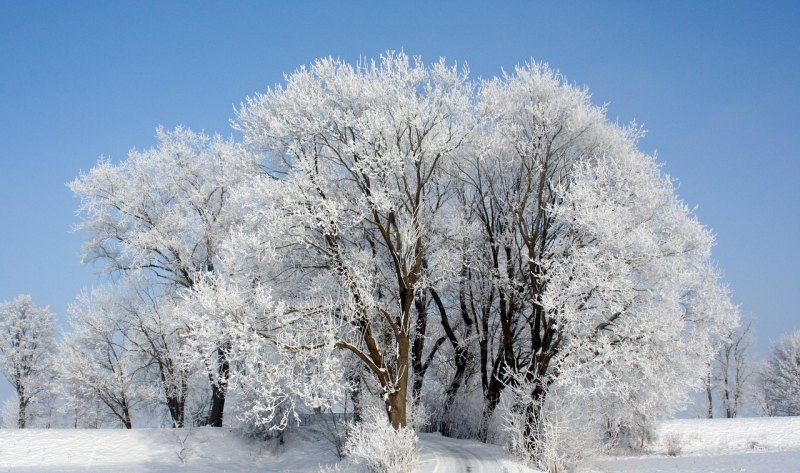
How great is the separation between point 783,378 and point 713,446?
2467cm

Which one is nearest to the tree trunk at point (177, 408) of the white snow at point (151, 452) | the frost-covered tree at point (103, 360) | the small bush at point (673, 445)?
the frost-covered tree at point (103, 360)

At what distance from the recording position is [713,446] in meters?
26.0

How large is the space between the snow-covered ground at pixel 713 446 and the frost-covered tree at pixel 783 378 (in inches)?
679

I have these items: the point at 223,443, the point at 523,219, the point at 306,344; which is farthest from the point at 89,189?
the point at 523,219

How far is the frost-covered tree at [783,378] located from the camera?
43.7 m

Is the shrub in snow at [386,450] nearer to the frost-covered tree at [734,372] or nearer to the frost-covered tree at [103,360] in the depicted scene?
the frost-covered tree at [103,360]

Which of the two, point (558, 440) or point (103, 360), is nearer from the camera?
point (558, 440)

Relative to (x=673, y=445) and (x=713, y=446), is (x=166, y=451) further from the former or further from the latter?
(x=713, y=446)

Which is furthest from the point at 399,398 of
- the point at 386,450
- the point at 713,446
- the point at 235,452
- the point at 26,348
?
the point at 26,348

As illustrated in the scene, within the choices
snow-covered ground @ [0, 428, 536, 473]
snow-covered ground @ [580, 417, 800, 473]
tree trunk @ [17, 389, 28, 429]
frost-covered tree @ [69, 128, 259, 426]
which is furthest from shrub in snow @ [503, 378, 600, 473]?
tree trunk @ [17, 389, 28, 429]

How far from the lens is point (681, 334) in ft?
59.1

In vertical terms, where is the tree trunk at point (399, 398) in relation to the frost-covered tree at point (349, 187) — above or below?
below

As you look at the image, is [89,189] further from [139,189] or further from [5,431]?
[5,431]

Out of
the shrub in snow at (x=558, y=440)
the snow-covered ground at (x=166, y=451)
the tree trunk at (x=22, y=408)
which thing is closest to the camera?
the shrub in snow at (x=558, y=440)
